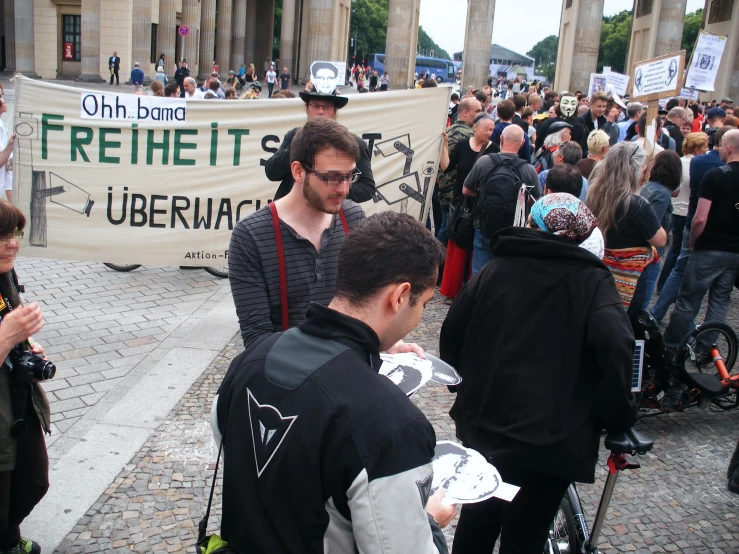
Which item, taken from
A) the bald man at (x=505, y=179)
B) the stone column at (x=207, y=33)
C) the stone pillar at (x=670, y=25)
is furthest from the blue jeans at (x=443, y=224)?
the stone column at (x=207, y=33)

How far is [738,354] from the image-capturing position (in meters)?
6.43

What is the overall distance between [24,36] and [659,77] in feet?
116

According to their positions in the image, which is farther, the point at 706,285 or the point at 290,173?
the point at 706,285

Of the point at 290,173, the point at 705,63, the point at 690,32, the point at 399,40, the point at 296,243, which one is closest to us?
the point at 296,243

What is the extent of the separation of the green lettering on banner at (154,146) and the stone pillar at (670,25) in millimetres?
36568

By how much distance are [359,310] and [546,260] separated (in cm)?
141

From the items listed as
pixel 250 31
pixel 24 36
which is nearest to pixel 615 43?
pixel 250 31

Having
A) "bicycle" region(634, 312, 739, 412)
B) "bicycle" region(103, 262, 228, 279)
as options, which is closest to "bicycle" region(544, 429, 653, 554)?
"bicycle" region(634, 312, 739, 412)

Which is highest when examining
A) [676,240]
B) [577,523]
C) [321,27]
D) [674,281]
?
[321,27]

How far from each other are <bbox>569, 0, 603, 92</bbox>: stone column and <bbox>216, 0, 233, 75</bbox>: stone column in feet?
83.7

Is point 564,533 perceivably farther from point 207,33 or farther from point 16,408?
point 207,33

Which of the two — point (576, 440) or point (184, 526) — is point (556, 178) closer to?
point (576, 440)

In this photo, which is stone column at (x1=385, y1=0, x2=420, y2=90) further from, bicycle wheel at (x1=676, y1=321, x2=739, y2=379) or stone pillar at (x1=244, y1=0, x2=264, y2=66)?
bicycle wheel at (x1=676, y1=321, x2=739, y2=379)

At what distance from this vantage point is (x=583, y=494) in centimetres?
456
